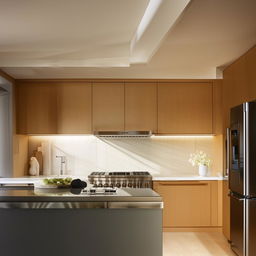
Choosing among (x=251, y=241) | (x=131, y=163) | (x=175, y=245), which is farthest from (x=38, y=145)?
(x=251, y=241)

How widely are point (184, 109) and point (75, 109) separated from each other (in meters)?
1.72

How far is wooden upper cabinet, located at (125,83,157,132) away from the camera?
6.74 m

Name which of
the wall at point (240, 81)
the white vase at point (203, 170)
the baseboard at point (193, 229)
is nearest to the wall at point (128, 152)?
the white vase at point (203, 170)

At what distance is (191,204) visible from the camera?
646cm

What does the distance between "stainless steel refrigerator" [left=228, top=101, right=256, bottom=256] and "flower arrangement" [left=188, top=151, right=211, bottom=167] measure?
1.82 metres

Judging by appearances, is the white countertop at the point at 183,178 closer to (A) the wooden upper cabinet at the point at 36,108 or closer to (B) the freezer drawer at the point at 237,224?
(B) the freezer drawer at the point at 237,224

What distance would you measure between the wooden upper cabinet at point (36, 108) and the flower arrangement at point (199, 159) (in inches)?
88.5

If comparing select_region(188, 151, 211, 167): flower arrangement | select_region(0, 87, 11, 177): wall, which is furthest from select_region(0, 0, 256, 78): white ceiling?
select_region(188, 151, 211, 167): flower arrangement

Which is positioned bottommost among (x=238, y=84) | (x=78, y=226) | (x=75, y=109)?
(x=78, y=226)

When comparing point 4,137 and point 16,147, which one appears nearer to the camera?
point 4,137

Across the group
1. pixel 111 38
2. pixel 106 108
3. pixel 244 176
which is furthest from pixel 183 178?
pixel 111 38

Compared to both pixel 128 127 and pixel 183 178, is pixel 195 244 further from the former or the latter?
pixel 128 127

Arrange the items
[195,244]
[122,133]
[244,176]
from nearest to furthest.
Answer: [244,176]
[195,244]
[122,133]

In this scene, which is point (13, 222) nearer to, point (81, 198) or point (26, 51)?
point (81, 198)
